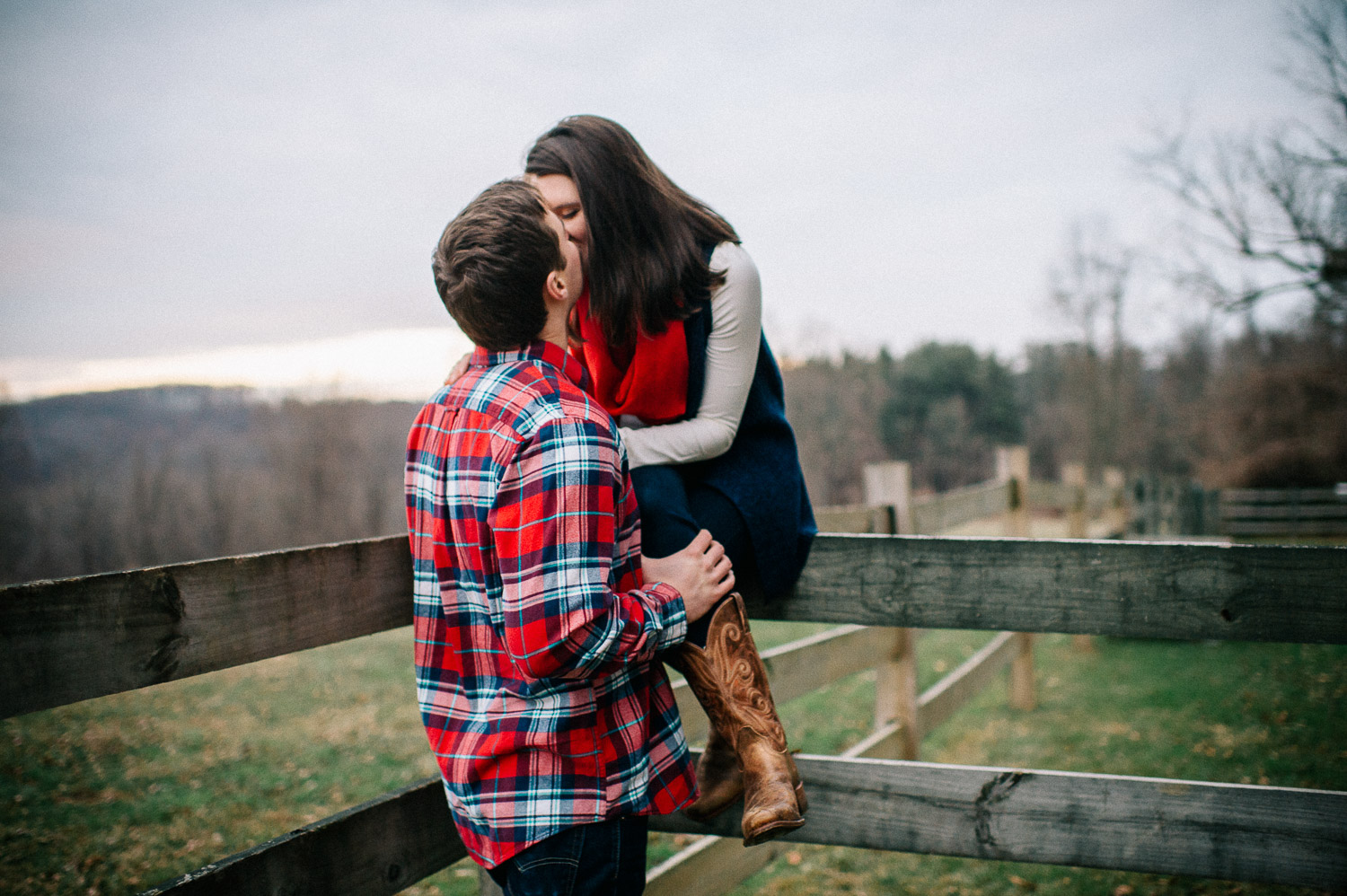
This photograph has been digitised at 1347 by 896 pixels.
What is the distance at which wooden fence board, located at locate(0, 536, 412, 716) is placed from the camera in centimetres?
104

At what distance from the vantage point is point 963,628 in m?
1.64

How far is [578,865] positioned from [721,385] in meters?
0.92

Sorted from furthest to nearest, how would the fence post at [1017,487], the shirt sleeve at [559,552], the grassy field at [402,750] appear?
1. the fence post at [1017,487]
2. the grassy field at [402,750]
3. the shirt sleeve at [559,552]

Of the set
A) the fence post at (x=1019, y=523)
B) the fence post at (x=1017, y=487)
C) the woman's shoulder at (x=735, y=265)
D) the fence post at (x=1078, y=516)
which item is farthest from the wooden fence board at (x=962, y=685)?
the woman's shoulder at (x=735, y=265)

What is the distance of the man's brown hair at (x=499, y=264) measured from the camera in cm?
128

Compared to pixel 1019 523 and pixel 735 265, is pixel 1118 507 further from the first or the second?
pixel 735 265

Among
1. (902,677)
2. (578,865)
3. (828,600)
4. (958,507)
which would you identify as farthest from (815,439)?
(578,865)

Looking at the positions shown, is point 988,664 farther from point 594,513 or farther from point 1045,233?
point 1045,233

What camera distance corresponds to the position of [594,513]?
1.20 m

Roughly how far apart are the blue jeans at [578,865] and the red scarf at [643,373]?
31.3 inches

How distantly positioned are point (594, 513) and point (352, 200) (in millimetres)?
9390

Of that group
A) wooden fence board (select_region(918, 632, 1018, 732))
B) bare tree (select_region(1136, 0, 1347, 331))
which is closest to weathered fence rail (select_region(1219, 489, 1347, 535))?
bare tree (select_region(1136, 0, 1347, 331))

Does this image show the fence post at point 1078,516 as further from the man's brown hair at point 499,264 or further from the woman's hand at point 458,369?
the man's brown hair at point 499,264

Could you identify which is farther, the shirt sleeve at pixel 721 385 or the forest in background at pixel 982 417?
the forest in background at pixel 982 417
